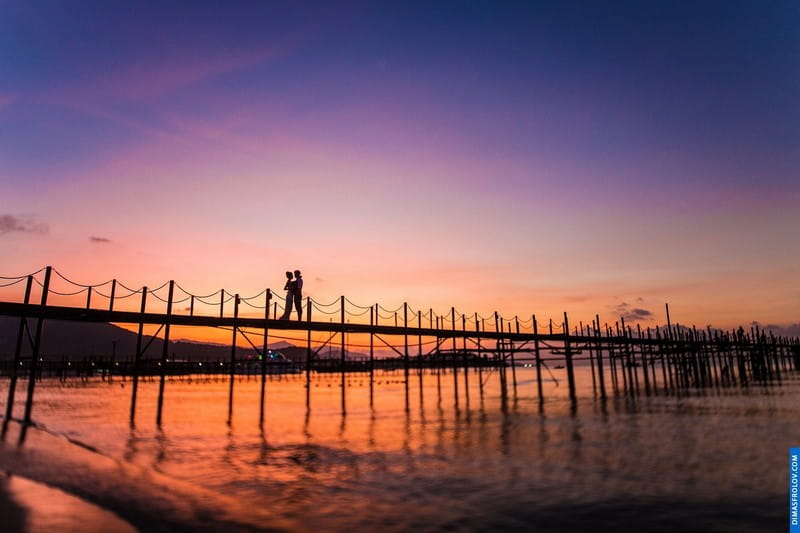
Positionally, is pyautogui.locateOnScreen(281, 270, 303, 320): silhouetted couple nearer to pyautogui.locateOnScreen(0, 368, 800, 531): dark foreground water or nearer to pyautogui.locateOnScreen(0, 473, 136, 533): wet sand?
pyautogui.locateOnScreen(0, 368, 800, 531): dark foreground water

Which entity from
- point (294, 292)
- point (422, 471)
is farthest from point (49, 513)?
point (294, 292)

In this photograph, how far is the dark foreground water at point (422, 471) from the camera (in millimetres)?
6773

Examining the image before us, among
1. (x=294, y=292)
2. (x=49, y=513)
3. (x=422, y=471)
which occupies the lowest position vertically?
(x=422, y=471)

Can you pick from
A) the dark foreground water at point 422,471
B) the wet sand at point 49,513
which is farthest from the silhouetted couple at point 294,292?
the wet sand at point 49,513

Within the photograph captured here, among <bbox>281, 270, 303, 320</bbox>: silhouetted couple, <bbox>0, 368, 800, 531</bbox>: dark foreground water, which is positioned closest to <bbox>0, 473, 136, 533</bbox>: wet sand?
<bbox>0, 368, 800, 531</bbox>: dark foreground water

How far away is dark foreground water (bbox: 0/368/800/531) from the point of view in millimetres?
6773

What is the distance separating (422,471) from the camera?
955 centimetres

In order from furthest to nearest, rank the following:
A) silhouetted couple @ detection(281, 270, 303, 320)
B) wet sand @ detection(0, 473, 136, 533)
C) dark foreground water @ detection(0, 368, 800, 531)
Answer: silhouetted couple @ detection(281, 270, 303, 320) → dark foreground water @ detection(0, 368, 800, 531) → wet sand @ detection(0, 473, 136, 533)

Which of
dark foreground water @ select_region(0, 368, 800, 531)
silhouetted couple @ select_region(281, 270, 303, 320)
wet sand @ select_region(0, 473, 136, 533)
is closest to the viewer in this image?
wet sand @ select_region(0, 473, 136, 533)

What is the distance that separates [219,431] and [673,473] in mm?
12263

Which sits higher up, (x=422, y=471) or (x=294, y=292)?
(x=294, y=292)

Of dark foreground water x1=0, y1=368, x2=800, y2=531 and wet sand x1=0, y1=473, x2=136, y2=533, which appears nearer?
wet sand x1=0, y1=473, x2=136, y2=533

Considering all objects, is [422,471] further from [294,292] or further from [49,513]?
[294,292]

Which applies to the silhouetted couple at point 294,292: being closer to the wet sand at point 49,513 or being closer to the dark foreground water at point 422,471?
the dark foreground water at point 422,471
